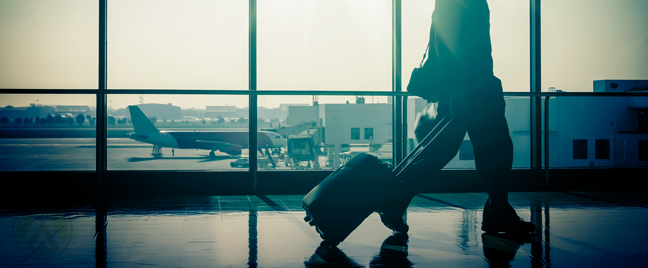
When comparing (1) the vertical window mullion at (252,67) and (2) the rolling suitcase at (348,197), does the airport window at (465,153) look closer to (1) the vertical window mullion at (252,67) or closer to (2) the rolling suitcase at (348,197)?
(1) the vertical window mullion at (252,67)

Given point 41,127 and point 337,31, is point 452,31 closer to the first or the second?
point 337,31

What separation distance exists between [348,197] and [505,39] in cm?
313

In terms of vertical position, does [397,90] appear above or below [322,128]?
above

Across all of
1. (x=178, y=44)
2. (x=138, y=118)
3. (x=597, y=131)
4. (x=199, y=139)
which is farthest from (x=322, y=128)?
(x=597, y=131)

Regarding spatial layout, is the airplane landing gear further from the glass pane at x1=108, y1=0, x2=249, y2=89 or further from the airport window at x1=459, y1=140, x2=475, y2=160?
the airport window at x1=459, y1=140, x2=475, y2=160

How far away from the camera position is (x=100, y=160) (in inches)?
162

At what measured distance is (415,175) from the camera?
2.57 metres

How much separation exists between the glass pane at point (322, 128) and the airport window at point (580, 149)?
1961 millimetres

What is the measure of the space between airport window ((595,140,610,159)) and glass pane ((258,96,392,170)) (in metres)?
2.20

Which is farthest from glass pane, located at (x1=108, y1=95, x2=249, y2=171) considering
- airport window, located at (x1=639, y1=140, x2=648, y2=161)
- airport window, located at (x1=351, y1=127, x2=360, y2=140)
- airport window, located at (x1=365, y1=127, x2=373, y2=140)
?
airport window, located at (x1=639, y1=140, x2=648, y2=161)

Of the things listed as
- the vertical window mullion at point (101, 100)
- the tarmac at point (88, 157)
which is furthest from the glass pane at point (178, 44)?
the tarmac at point (88, 157)

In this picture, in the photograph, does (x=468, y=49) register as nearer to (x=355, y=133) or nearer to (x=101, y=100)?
(x=355, y=133)

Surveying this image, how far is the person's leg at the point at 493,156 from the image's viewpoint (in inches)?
104

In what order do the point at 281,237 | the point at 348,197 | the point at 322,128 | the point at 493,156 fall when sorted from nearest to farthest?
the point at 348,197
the point at 281,237
the point at 493,156
the point at 322,128
